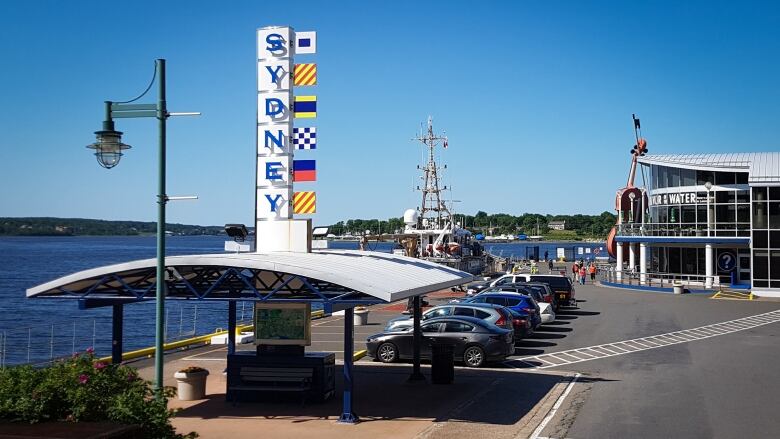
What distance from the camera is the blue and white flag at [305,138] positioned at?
17875 mm

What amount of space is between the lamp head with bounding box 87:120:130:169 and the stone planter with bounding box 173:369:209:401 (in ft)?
21.5

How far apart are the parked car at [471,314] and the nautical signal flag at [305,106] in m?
6.89

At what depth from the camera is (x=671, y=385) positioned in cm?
1769

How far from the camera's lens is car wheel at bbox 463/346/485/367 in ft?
66.2

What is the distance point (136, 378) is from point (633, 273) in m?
Answer: 47.9

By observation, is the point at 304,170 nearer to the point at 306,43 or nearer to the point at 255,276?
the point at 306,43

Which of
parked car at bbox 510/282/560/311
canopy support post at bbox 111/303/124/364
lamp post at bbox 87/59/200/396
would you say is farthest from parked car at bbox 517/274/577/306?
lamp post at bbox 87/59/200/396

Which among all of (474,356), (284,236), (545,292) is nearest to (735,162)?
(545,292)

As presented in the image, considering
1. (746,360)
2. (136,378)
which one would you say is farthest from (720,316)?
(136,378)

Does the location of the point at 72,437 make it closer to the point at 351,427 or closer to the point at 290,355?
the point at 351,427

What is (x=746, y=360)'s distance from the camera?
21.5 meters

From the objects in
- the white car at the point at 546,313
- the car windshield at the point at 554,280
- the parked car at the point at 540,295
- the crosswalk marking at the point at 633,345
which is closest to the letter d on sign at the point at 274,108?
the crosswalk marking at the point at 633,345

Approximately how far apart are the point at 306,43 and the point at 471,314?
31.7 feet

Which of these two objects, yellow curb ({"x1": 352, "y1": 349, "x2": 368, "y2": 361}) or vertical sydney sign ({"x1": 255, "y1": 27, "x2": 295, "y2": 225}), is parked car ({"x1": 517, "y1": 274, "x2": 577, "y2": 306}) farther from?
vertical sydney sign ({"x1": 255, "y1": 27, "x2": 295, "y2": 225})
